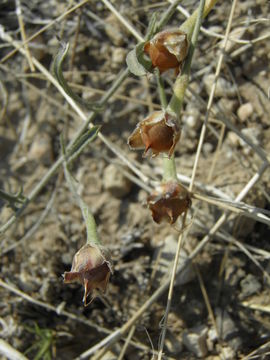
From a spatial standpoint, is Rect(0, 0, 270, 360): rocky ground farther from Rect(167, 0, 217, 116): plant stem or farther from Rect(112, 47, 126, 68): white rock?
Rect(167, 0, 217, 116): plant stem

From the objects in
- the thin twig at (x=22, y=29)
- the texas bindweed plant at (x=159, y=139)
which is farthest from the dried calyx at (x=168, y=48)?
the thin twig at (x=22, y=29)

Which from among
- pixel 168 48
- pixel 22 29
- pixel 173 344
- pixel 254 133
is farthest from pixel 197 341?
pixel 22 29

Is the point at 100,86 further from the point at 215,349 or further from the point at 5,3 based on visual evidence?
the point at 215,349

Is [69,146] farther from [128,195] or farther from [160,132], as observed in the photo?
[160,132]

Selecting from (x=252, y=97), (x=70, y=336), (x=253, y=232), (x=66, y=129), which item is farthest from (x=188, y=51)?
(x=70, y=336)

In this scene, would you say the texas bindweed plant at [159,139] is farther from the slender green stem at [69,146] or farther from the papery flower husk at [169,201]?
the slender green stem at [69,146]

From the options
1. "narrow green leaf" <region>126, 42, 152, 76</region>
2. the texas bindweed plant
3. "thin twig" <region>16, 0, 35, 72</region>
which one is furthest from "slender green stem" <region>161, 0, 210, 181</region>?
"thin twig" <region>16, 0, 35, 72</region>
